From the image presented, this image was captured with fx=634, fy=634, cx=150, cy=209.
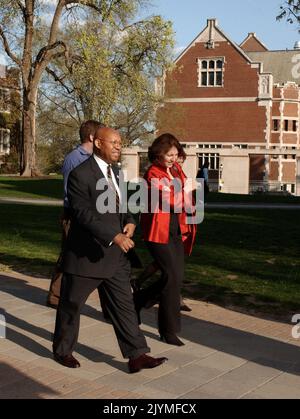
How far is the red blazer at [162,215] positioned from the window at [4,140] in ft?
159

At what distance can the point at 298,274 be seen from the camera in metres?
9.67

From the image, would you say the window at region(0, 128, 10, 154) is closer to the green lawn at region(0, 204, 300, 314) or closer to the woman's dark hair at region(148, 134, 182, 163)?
the green lawn at region(0, 204, 300, 314)

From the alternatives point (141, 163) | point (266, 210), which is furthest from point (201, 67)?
point (266, 210)

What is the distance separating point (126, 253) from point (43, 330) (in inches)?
61.5

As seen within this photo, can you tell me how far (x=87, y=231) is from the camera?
5215 mm

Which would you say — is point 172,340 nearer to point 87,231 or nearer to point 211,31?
point 87,231

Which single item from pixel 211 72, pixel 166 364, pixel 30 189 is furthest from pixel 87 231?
pixel 211 72

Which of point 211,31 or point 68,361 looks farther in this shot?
point 211,31

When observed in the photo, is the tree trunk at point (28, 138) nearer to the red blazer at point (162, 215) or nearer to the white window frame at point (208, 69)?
the white window frame at point (208, 69)

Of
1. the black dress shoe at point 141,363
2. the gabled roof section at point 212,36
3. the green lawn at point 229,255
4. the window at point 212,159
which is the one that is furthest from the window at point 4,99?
the black dress shoe at point 141,363

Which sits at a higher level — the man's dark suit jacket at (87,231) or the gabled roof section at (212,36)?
the gabled roof section at (212,36)

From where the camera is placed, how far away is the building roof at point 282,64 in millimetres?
62253

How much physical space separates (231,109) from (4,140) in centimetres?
1954

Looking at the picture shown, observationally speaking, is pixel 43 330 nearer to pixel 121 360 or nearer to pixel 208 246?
pixel 121 360
